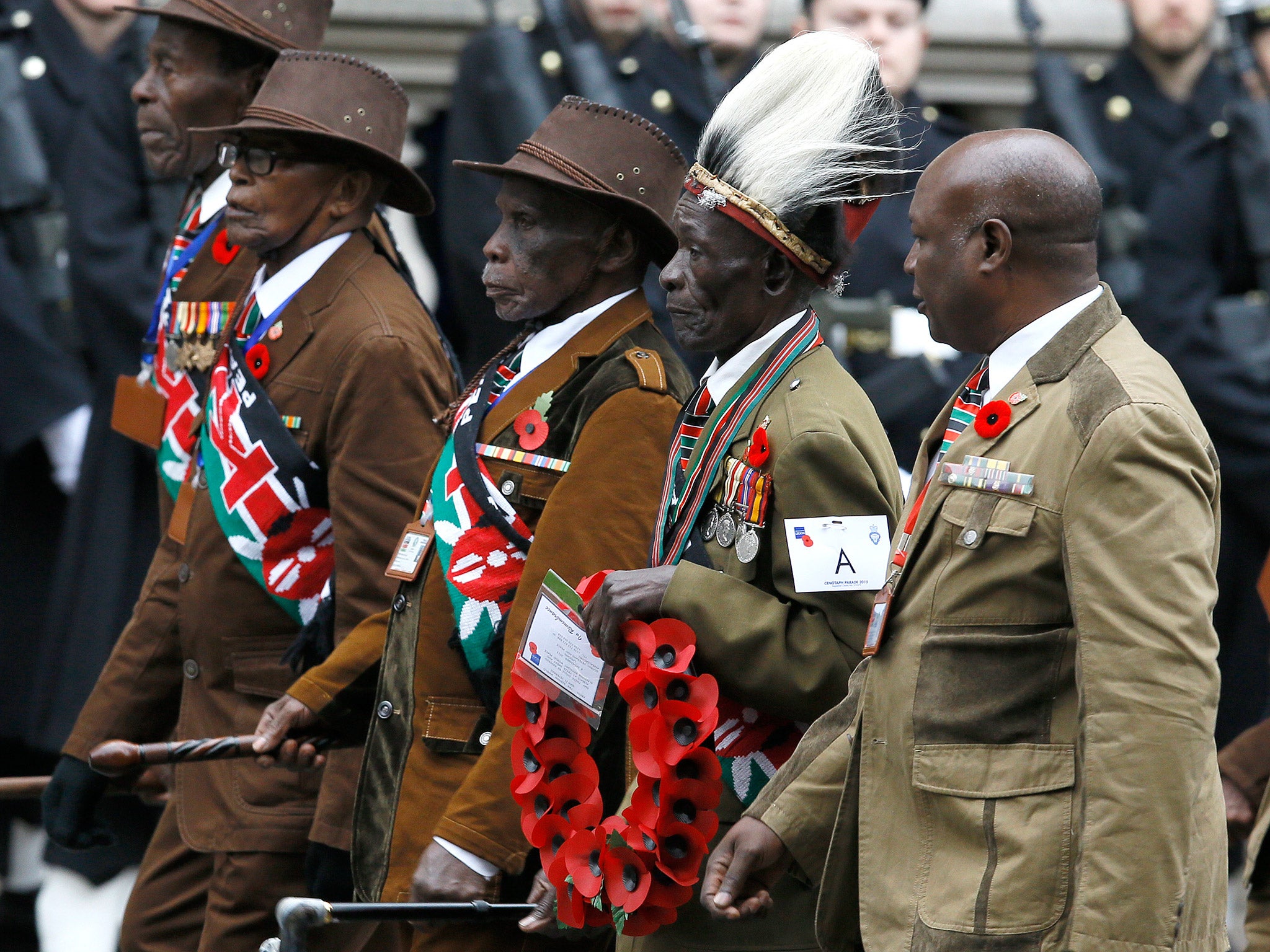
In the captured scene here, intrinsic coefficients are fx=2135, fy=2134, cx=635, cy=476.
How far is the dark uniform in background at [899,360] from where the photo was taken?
5.99m

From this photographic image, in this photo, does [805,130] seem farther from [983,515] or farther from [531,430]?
[983,515]

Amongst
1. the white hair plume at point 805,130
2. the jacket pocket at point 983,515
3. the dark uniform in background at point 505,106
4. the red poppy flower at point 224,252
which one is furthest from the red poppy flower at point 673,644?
the dark uniform in background at point 505,106

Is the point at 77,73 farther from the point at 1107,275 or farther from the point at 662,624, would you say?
the point at 662,624

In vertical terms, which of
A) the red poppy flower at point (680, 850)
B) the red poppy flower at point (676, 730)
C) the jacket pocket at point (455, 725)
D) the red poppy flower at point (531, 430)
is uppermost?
the red poppy flower at point (531, 430)

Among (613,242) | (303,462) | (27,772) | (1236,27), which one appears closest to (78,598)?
(27,772)

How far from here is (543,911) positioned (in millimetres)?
3465

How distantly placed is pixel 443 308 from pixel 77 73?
4.45ft

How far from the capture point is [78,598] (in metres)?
6.27

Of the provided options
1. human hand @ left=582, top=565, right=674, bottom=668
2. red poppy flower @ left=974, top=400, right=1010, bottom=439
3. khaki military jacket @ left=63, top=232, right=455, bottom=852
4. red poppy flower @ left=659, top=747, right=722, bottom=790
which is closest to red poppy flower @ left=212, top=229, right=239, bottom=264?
khaki military jacket @ left=63, top=232, right=455, bottom=852

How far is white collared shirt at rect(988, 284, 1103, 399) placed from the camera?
2979 mm

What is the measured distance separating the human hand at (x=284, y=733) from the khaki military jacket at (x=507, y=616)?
0.02 m

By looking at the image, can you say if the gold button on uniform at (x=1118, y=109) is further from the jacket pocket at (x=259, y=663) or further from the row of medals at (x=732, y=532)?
the row of medals at (x=732, y=532)

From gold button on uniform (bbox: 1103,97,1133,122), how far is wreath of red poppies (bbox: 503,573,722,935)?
4.21 meters

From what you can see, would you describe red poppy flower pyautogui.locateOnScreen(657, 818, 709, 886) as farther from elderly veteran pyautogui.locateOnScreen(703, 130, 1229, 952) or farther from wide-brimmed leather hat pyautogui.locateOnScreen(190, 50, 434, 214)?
wide-brimmed leather hat pyautogui.locateOnScreen(190, 50, 434, 214)
